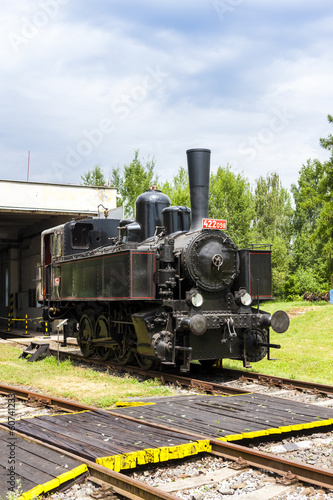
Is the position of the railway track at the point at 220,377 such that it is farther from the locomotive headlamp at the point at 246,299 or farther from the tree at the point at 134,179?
the tree at the point at 134,179

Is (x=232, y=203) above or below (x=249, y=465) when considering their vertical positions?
above

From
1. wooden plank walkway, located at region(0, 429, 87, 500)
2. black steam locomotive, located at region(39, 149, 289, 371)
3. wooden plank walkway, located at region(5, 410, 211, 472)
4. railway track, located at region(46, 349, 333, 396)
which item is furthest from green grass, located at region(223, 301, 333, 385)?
wooden plank walkway, located at region(0, 429, 87, 500)

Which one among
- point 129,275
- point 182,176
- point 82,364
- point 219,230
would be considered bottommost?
point 82,364

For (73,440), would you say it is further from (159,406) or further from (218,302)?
(218,302)

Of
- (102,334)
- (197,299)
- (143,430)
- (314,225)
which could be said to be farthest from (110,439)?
(314,225)

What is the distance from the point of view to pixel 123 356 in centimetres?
1118

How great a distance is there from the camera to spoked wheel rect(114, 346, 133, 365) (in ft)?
36.1

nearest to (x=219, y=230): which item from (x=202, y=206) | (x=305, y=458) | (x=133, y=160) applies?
(x=202, y=206)

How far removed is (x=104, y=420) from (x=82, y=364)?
6286 millimetres

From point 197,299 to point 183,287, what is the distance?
0.58 meters

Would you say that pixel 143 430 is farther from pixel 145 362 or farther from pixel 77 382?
pixel 145 362

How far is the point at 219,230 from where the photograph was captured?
10.0 m

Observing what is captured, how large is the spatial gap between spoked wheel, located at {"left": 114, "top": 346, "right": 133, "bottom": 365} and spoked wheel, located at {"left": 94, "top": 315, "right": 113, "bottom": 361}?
35cm

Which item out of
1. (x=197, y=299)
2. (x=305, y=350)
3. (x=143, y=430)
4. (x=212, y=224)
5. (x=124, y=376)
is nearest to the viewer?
(x=143, y=430)
